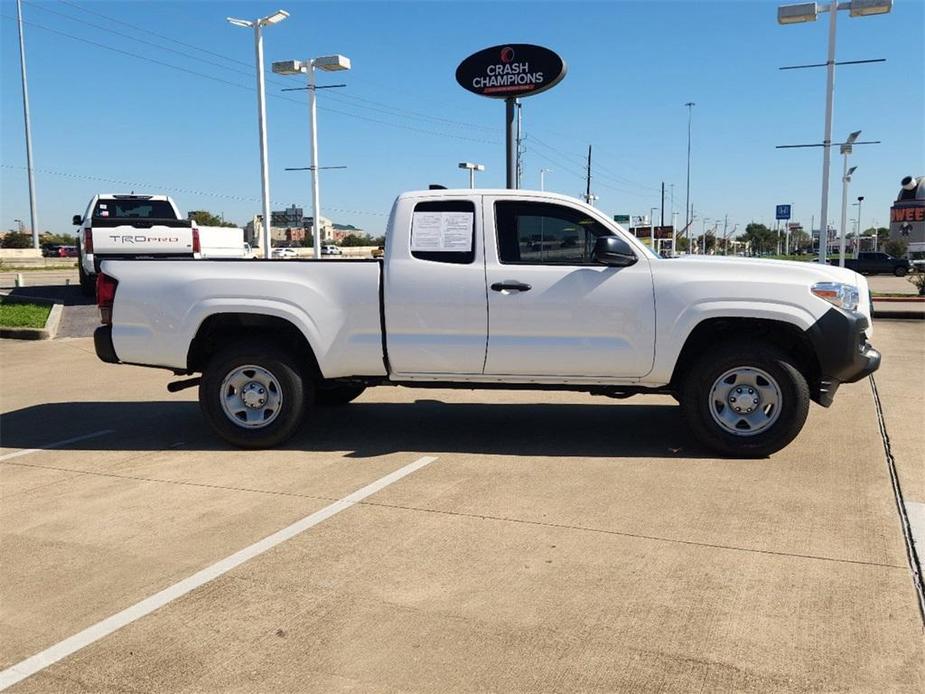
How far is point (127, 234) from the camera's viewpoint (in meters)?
15.2

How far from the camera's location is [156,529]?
14.7ft

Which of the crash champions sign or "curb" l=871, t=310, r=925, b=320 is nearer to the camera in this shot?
the crash champions sign

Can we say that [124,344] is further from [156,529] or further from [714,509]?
[714,509]

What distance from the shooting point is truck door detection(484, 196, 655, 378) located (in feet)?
18.9

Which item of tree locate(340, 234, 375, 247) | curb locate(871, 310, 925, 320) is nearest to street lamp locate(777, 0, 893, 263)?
curb locate(871, 310, 925, 320)

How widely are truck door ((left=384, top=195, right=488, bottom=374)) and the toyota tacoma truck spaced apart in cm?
1023

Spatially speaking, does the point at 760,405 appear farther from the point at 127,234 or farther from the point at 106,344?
the point at 127,234

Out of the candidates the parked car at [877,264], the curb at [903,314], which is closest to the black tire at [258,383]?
the curb at [903,314]

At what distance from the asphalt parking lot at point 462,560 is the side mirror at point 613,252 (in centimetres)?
147

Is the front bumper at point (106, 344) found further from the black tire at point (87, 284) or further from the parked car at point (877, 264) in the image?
the parked car at point (877, 264)

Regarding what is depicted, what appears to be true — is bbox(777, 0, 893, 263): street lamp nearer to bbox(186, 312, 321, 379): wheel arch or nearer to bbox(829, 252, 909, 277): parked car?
bbox(186, 312, 321, 379): wheel arch

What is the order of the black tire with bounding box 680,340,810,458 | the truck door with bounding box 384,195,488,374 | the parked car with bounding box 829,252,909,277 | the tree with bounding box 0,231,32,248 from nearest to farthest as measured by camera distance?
the black tire with bounding box 680,340,810,458
the truck door with bounding box 384,195,488,374
the parked car with bounding box 829,252,909,277
the tree with bounding box 0,231,32,248

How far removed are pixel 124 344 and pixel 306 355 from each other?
145 centimetres

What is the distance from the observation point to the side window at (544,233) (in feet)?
19.4
